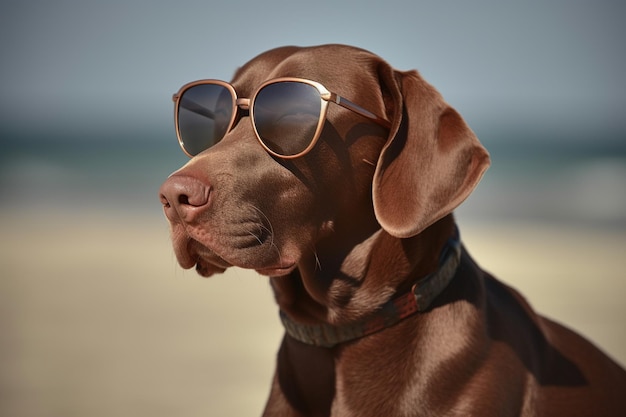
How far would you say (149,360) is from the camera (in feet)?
21.4

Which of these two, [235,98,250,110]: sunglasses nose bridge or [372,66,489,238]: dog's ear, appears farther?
[235,98,250,110]: sunglasses nose bridge

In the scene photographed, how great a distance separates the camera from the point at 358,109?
8.73ft

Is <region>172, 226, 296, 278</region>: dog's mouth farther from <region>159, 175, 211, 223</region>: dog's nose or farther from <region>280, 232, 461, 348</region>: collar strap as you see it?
<region>280, 232, 461, 348</region>: collar strap

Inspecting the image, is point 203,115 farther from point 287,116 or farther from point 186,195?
point 186,195

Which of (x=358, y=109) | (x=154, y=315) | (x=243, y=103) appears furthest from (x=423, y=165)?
(x=154, y=315)

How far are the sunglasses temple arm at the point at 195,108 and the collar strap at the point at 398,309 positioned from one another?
915 mm

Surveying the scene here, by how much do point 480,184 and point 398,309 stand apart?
64.1 ft

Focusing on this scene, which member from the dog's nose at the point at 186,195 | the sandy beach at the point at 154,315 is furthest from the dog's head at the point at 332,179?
the sandy beach at the point at 154,315

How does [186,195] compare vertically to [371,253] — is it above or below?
above

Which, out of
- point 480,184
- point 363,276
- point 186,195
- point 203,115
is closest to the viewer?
point 186,195

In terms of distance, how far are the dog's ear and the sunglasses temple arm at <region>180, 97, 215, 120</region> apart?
28.9 inches

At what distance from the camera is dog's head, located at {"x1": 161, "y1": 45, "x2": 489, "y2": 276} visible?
2479 mm

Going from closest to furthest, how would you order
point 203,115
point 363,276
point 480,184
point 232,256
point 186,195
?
1. point 186,195
2. point 232,256
3. point 363,276
4. point 203,115
5. point 480,184

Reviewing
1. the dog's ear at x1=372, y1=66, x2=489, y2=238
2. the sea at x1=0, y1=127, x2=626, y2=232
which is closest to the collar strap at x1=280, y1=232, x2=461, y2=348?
the dog's ear at x1=372, y1=66, x2=489, y2=238
